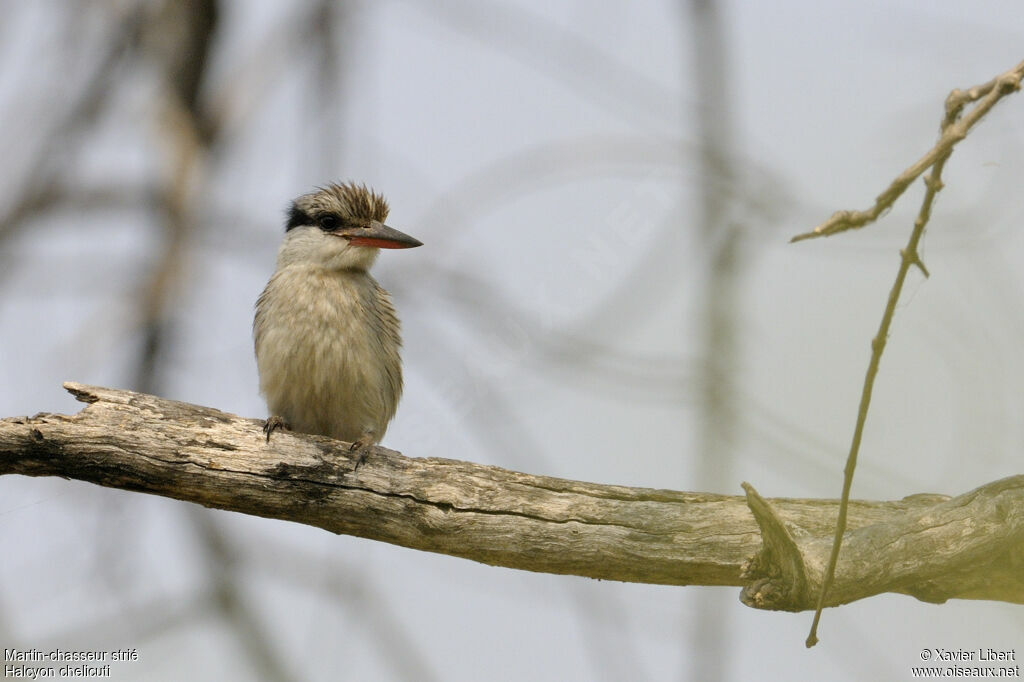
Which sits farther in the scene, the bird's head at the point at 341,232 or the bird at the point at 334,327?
the bird's head at the point at 341,232

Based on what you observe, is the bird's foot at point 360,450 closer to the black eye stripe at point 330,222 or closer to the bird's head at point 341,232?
the bird's head at point 341,232

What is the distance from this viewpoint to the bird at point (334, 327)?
4465 mm

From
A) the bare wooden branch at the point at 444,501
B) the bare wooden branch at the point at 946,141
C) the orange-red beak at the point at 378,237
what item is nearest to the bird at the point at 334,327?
the orange-red beak at the point at 378,237

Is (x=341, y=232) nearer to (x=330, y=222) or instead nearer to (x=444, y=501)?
(x=330, y=222)

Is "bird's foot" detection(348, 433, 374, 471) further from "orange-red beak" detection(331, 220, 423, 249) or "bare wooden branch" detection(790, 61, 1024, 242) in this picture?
"bare wooden branch" detection(790, 61, 1024, 242)

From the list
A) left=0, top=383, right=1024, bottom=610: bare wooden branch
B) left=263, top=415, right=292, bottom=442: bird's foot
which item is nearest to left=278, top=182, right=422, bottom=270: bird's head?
left=263, top=415, right=292, bottom=442: bird's foot

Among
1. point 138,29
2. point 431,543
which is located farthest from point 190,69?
point 431,543

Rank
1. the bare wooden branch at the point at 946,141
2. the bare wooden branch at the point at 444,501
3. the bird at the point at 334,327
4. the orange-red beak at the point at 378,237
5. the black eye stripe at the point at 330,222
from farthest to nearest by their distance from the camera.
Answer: the black eye stripe at the point at 330,222
the orange-red beak at the point at 378,237
the bird at the point at 334,327
the bare wooden branch at the point at 444,501
the bare wooden branch at the point at 946,141

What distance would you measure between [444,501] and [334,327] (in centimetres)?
127

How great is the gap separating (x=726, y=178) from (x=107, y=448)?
2.36 metres

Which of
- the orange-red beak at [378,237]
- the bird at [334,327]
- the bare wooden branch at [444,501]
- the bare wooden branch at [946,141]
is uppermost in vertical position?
the bare wooden branch at [946,141]

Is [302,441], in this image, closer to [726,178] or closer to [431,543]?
[431,543]

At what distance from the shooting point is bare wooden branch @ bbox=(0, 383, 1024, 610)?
337 cm

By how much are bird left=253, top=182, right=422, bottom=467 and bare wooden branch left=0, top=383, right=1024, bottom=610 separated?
25.7 inches
